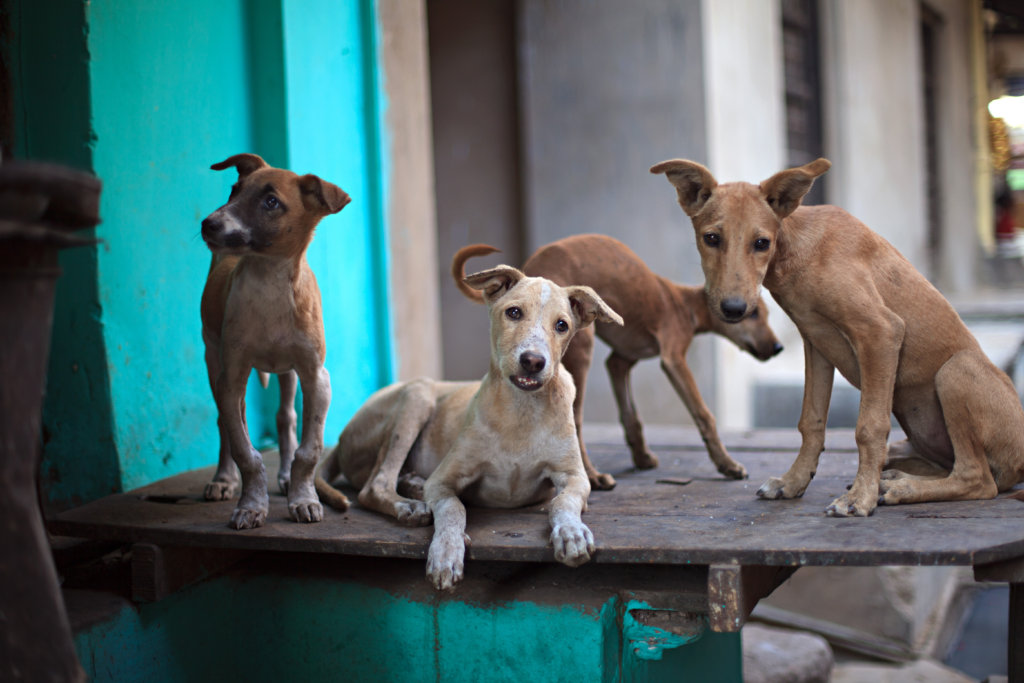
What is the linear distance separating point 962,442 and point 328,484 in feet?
8.01

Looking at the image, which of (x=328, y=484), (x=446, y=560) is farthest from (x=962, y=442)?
(x=328, y=484)

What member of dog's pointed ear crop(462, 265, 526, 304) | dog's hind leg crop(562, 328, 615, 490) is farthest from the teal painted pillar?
dog's hind leg crop(562, 328, 615, 490)

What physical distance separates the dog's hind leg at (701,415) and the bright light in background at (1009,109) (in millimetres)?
18003

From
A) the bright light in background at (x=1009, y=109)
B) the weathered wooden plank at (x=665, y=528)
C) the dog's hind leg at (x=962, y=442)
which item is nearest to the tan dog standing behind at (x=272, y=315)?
the weathered wooden plank at (x=665, y=528)

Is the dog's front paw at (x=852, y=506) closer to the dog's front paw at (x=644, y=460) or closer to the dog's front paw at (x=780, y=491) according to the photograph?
the dog's front paw at (x=780, y=491)

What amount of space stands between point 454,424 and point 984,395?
6.34 feet

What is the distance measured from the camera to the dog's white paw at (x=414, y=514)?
3105 mm

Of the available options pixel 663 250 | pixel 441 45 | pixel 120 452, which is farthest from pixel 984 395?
pixel 441 45

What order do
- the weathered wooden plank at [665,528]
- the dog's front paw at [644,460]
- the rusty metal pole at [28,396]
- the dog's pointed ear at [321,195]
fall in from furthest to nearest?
the dog's front paw at [644,460]
the dog's pointed ear at [321,195]
the weathered wooden plank at [665,528]
the rusty metal pole at [28,396]

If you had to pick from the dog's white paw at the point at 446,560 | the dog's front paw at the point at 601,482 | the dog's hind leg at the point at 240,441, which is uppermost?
the dog's hind leg at the point at 240,441

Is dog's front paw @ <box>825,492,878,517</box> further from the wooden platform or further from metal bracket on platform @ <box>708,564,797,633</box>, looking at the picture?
metal bracket on platform @ <box>708,564,797,633</box>

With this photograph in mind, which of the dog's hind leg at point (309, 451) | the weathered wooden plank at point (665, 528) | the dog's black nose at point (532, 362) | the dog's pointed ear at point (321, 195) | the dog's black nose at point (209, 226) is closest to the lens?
the weathered wooden plank at point (665, 528)

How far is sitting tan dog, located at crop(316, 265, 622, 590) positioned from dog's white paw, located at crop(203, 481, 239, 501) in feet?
1.25

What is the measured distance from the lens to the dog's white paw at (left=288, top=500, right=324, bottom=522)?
322cm
